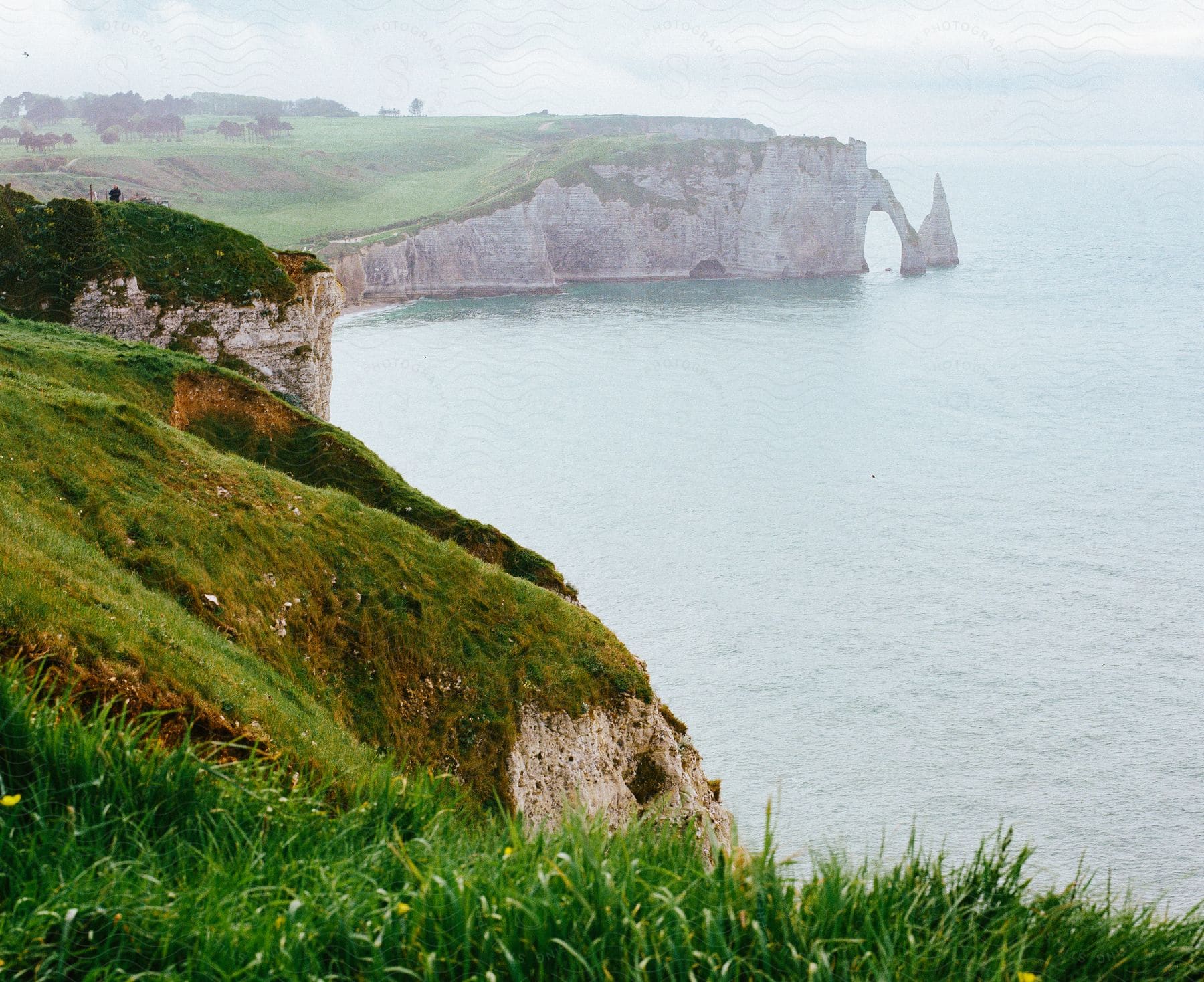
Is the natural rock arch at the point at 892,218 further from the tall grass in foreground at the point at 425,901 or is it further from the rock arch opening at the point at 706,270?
the tall grass in foreground at the point at 425,901

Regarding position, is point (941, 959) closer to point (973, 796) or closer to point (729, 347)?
point (973, 796)

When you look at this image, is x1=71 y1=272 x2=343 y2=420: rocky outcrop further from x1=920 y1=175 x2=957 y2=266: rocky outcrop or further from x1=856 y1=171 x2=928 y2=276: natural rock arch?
x1=920 y1=175 x2=957 y2=266: rocky outcrop

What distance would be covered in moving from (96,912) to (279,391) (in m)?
43.1

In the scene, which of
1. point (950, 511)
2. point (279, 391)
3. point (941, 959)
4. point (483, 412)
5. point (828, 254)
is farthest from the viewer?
point (828, 254)

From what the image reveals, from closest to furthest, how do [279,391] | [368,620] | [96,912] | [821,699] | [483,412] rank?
[96,912], [368,620], [279,391], [821,699], [483,412]

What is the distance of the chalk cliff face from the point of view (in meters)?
172

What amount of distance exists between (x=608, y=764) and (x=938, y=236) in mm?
174073

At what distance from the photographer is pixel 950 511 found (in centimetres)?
8338

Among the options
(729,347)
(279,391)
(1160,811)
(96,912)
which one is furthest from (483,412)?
(96,912)

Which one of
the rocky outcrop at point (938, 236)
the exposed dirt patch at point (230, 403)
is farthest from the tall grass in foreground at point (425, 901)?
the rocky outcrop at point (938, 236)

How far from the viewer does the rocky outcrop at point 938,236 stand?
17762 centimetres

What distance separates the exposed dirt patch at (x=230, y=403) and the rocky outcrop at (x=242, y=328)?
31.5ft

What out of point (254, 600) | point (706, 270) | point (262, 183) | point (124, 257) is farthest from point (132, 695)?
point (706, 270)

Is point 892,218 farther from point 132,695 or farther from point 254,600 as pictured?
point 132,695
